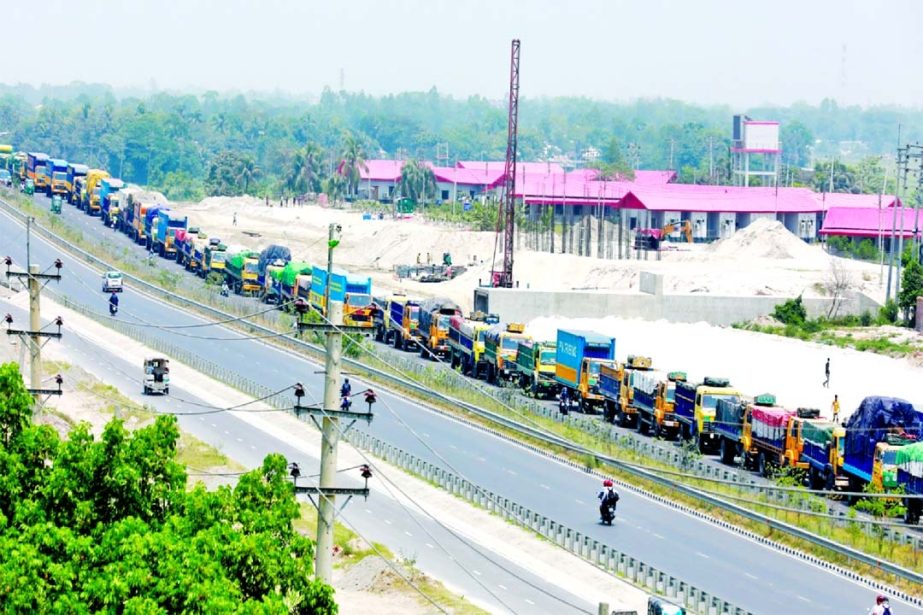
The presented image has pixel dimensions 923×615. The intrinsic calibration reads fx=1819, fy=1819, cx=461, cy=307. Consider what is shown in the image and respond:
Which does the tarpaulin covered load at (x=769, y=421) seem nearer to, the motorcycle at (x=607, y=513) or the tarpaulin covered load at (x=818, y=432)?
the tarpaulin covered load at (x=818, y=432)

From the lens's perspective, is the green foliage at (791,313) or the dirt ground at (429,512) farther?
the green foliage at (791,313)

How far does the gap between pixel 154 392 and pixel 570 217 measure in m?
99.2

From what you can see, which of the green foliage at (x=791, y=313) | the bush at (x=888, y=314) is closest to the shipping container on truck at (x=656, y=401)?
the green foliage at (x=791, y=313)

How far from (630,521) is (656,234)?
105 metres

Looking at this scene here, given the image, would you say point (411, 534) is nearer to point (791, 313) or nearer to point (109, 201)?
point (791, 313)

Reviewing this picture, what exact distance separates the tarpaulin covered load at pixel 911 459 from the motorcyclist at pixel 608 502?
27.1 ft

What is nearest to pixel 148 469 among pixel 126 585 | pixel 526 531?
pixel 126 585

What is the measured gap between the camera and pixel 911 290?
10238 centimetres

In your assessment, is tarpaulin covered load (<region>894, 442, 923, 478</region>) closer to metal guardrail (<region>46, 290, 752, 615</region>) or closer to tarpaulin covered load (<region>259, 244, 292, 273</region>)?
metal guardrail (<region>46, 290, 752, 615</region>)

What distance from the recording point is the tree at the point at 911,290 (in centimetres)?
10175

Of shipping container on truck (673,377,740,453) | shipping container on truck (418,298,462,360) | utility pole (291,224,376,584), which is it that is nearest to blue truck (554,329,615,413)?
shipping container on truck (673,377,740,453)

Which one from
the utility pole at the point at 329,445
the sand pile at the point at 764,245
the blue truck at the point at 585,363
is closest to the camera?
the utility pole at the point at 329,445

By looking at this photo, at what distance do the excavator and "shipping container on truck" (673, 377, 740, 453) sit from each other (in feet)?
280

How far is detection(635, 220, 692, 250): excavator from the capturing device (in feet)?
505
